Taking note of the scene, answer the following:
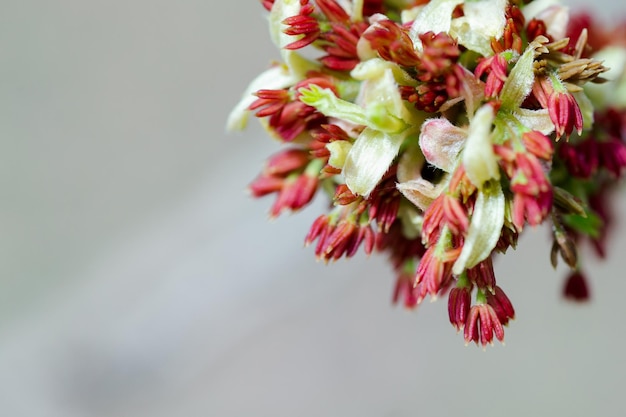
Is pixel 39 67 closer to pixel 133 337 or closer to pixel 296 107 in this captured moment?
pixel 133 337

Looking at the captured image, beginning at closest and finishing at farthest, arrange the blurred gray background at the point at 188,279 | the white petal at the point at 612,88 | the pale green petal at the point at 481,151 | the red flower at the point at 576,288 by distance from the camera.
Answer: the pale green petal at the point at 481,151
the white petal at the point at 612,88
the red flower at the point at 576,288
the blurred gray background at the point at 188,279

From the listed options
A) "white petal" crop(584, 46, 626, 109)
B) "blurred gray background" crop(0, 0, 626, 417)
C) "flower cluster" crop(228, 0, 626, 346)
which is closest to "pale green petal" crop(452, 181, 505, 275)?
"flower cluster" crop(228, 0, 626, 346)

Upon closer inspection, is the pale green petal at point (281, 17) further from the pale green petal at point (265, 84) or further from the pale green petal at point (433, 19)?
the pale green petal at point (433, 19)

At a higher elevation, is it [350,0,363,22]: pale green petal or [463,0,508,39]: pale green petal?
[350,0,363,22]: pale green petal

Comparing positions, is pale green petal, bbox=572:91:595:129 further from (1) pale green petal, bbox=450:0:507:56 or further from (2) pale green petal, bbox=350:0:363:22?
(2) pale green petal, bbox=350:0:363:22

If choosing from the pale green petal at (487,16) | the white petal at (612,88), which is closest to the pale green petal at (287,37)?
the pale green petal at (487,16)

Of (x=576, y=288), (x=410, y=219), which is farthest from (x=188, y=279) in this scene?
(x=410, y=219)

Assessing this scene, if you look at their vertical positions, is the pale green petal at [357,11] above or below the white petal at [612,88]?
above
